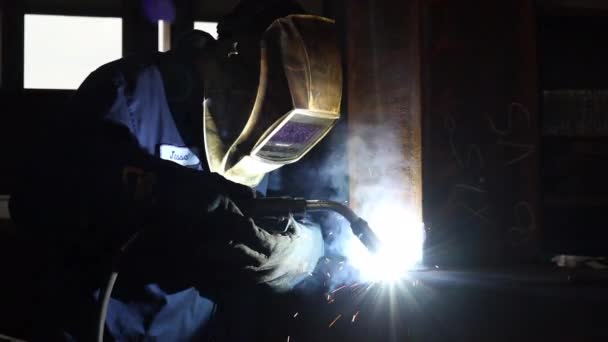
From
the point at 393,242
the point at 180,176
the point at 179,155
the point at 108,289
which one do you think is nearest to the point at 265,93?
the point at 179,155

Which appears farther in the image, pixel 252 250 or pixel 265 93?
pixel 265 93

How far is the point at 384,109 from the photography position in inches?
79.0

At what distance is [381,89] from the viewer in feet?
6.64

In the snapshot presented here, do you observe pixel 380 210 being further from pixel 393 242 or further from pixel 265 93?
pixel 265 93

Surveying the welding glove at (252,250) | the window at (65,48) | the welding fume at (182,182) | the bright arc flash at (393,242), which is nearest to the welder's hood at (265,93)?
the welding fume at (182,182)

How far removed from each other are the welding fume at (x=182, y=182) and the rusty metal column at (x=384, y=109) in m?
0.40

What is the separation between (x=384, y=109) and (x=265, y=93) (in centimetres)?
64

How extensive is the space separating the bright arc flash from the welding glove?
0.85 feet

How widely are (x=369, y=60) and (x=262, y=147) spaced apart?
2.36ft

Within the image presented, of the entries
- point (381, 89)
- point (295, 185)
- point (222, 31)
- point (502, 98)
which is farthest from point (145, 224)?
point (502, 98)

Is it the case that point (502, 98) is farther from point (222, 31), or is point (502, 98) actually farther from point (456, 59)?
point (222, 31)

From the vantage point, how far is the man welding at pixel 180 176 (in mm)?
1217

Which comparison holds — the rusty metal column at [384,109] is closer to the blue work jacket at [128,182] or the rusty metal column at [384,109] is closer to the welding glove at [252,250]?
the welding glove at [252,250]

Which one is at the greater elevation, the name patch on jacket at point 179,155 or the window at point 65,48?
the window at point 65,48
